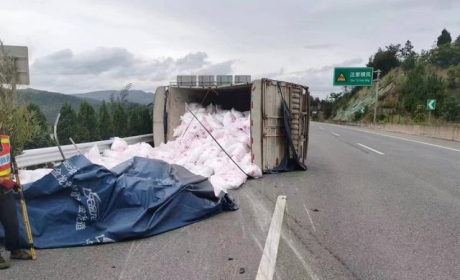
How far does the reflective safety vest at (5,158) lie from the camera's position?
390 cm

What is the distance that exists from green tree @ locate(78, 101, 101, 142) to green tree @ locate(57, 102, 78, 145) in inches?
8.9

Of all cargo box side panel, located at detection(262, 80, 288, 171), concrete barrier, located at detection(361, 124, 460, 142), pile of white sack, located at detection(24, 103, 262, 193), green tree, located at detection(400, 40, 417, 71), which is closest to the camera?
pile of white sack, located at detection(24, 103, 262, 193)

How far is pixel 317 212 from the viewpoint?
6.06 meters

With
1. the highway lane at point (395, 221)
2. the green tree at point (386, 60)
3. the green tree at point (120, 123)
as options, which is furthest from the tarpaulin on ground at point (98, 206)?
the green tree at point (386, 60)

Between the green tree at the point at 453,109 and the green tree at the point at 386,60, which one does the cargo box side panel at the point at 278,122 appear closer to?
the green tree at the point at 453,109

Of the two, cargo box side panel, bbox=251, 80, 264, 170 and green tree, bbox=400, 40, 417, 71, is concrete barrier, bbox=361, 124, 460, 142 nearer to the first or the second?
cargo box side panel, bbox=251, 80, 264, 170

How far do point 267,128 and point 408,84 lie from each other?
160ft

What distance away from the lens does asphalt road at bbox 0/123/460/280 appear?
Answer: 3840mm

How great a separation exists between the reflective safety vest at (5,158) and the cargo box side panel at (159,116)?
810cm

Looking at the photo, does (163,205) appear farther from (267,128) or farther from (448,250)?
(267,128)

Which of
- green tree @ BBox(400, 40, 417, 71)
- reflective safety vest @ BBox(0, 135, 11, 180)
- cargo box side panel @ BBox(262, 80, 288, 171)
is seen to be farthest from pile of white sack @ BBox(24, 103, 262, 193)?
green tree @ BBox(400, 40, 417, 71)

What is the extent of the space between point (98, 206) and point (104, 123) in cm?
911

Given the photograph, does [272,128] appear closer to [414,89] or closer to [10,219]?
[10,219]

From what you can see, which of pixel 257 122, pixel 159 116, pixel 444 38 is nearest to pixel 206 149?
pixel 257 122
